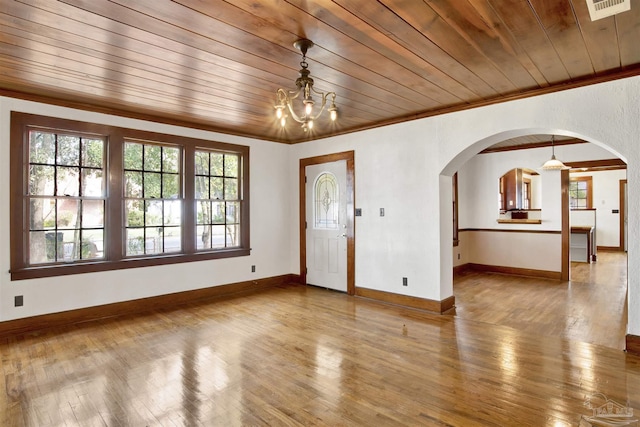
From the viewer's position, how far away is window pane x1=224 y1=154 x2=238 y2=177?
5672 millimetres

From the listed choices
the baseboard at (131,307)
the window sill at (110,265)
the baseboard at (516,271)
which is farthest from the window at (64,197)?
the baseboard at (516,271)

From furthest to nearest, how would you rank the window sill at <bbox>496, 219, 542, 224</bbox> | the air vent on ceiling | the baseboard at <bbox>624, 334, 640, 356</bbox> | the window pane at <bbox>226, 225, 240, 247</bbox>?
the window sill at <bbox>496, 219, 542, 224</bbox>, the window pane at <bbox>226, 225, 240, 247</bbox>, the baseboard at <bbox>624, 334, 640, 356</bbox>, the air vent on ceiling

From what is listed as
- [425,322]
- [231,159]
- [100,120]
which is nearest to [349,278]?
[425,322]

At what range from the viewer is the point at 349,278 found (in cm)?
543

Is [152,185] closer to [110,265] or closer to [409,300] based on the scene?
[110,265]

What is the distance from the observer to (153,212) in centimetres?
482

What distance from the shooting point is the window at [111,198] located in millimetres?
3879

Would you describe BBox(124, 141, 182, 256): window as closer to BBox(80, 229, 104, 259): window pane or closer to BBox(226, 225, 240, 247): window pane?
BBox(80, 229, 104, 259): window pane

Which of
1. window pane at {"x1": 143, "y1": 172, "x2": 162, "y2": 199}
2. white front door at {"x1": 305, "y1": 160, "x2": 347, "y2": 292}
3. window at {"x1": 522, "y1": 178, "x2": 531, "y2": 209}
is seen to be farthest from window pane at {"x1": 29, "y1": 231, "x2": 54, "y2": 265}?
window at {"x1": 522, "y1": 178, "x2": 531, "y2": 209}

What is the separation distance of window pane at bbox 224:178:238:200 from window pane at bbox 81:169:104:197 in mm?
1745

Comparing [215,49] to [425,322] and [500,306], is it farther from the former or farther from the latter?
[500,306]

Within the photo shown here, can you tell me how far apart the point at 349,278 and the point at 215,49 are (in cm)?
375

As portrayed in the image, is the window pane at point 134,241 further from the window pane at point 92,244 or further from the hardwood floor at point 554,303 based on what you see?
the hardwood floor at point 554,303

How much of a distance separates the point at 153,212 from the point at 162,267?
30.1 inches
